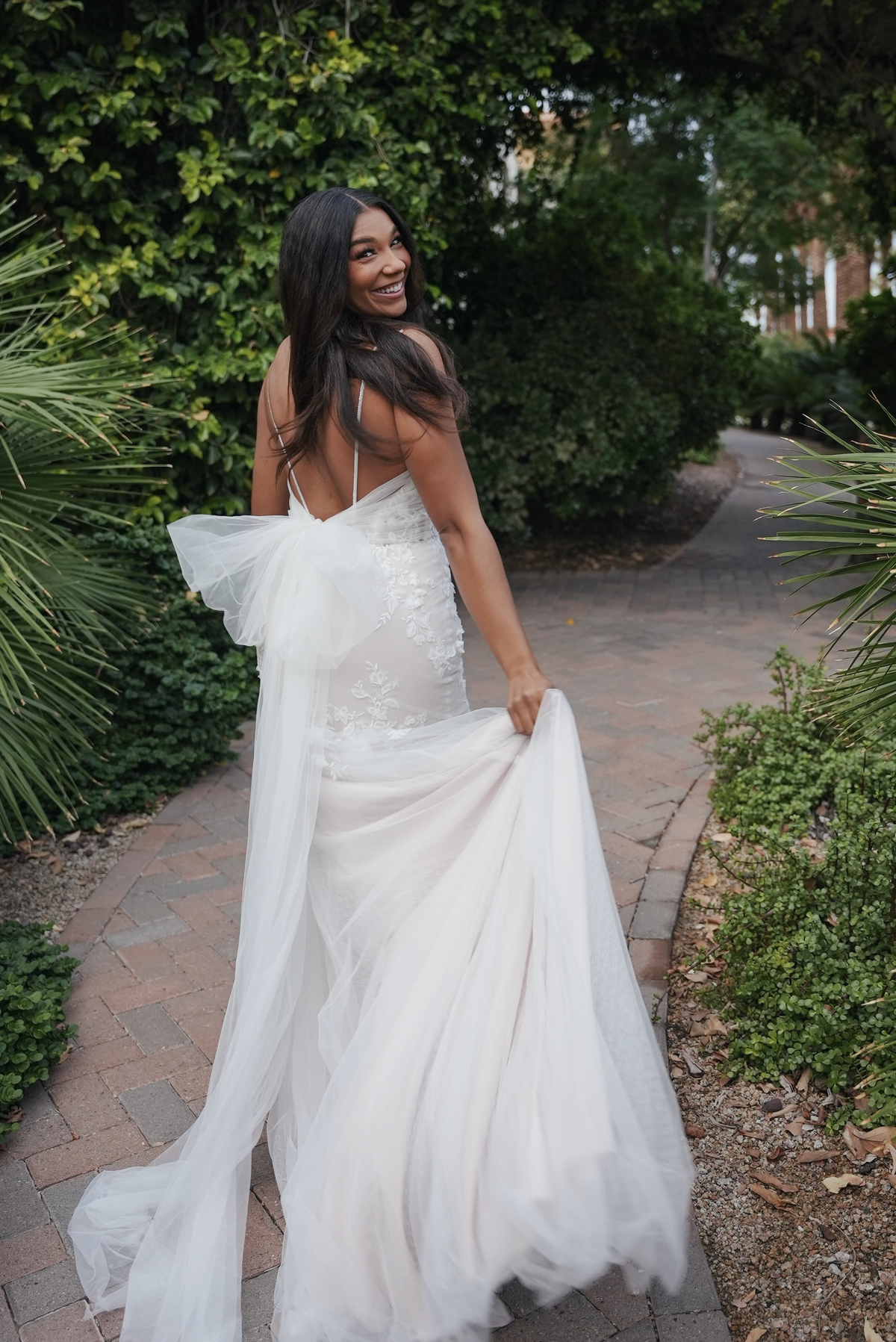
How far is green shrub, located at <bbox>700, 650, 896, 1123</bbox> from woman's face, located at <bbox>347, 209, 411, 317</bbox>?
1272mm

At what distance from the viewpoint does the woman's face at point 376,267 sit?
7.08ft

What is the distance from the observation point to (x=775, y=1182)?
247 centimetres

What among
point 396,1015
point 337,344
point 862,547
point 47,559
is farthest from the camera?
point 47,559

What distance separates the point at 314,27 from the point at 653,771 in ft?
12.8

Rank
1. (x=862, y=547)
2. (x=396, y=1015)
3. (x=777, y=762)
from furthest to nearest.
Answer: (x=777, y=762), (x=862, y=547), (x=396, y=1015)

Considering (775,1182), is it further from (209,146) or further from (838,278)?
(838,278)

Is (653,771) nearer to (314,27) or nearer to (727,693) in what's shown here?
(727,693)

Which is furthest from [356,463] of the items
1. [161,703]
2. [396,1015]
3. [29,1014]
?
[161,703]

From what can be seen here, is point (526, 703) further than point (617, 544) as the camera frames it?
No

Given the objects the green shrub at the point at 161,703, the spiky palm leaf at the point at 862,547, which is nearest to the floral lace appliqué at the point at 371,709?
the spiky palm leaf at the point at 862,547

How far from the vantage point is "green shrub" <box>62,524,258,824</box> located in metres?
4.66

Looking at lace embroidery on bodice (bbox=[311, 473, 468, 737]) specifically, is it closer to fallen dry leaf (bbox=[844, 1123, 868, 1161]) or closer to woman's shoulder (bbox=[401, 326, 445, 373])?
woman's shoulder (bbox=[401, 326, 445, 373])

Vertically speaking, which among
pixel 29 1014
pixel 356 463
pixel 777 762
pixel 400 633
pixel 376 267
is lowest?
pixel 29 1014

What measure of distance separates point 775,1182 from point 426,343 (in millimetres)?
1957
